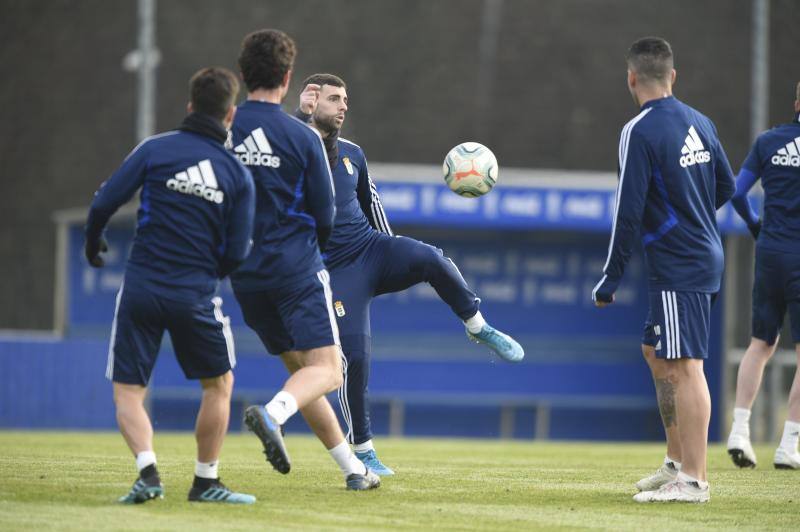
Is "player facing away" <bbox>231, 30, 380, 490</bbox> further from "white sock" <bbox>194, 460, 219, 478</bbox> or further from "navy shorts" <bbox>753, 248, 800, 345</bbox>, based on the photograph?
"navy shorts" <bbox>753, 248, 800, 345</bbox>

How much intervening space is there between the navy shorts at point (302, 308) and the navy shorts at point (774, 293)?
407cm

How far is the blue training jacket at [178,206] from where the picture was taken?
22.6 feet

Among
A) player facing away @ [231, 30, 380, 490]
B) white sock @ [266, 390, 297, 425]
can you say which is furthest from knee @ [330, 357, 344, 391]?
white sock @ [266, 390, 297, 425]

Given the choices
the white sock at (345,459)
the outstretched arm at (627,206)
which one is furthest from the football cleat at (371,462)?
the outstretched arm at (627,206)

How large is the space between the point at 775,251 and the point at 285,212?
428 cm

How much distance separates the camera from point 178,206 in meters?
6.90

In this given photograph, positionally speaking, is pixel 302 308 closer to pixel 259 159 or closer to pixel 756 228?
pixel 259 159

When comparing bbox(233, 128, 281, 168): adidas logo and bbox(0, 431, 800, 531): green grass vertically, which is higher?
bbox(233, 128, 281, 168): adidas logo

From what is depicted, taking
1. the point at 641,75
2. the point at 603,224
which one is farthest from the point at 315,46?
the point at 641,75

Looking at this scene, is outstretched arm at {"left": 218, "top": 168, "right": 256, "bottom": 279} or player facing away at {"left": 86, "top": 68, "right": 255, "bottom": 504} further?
outstretched arm at {"left": 218, "top": 168, "right": 256, "bottom": 279}

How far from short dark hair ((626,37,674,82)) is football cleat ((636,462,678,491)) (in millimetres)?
2154

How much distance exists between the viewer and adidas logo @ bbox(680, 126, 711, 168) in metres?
7.71

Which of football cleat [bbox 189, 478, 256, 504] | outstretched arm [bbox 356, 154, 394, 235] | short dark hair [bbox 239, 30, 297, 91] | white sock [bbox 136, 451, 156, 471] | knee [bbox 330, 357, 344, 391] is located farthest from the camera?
outstretched arm [bbox 356, 154, 394, 235]

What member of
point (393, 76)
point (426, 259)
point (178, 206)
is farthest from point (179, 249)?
point (393, 76)
